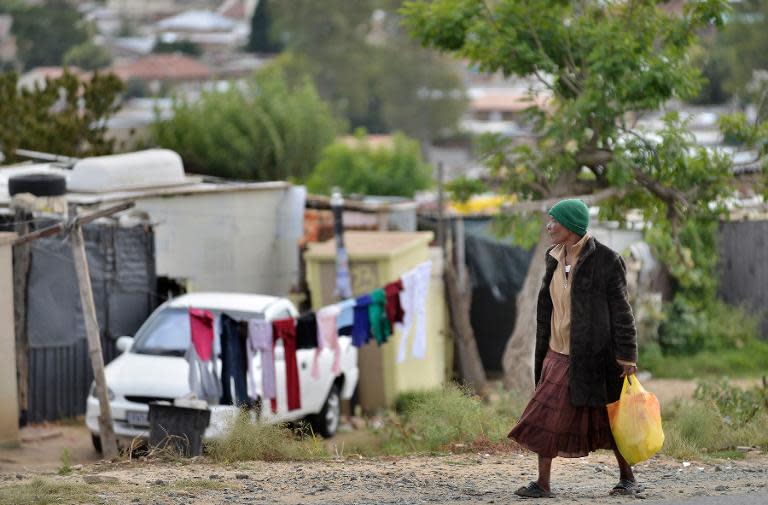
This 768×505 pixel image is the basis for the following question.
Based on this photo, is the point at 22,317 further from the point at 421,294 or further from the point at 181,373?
the point at 421,294

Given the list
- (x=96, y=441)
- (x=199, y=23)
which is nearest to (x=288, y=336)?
(x=96, y=441)

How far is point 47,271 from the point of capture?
542 inches

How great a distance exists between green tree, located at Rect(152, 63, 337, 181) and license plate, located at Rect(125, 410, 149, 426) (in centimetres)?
1586

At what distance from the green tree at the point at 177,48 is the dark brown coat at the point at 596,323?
8685 cm

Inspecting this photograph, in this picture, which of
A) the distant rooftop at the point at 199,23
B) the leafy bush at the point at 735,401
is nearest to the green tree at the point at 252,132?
the leafy bush at the point at 735,401

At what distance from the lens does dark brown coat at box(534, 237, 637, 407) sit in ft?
22.3

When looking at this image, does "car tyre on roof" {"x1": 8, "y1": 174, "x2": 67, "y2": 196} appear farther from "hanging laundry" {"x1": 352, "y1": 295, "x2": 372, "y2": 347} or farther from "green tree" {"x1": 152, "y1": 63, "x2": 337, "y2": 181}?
"green tree" {"x1": 152, "y1": 63, "x2": 337, "y2": 181}

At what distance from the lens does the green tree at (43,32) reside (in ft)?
238

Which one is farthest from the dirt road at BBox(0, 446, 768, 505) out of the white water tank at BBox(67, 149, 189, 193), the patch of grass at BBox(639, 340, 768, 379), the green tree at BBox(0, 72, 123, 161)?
the green tree at BBox(0, 72, 123, 161)

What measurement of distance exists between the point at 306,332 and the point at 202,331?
1.16 m

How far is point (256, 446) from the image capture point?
9094 millimetres

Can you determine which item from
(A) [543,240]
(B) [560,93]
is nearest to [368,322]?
(A) [543,240]

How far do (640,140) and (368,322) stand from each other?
3.33 meters

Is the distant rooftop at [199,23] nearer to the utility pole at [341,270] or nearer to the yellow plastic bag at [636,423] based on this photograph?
the utility pole at [341,270]
